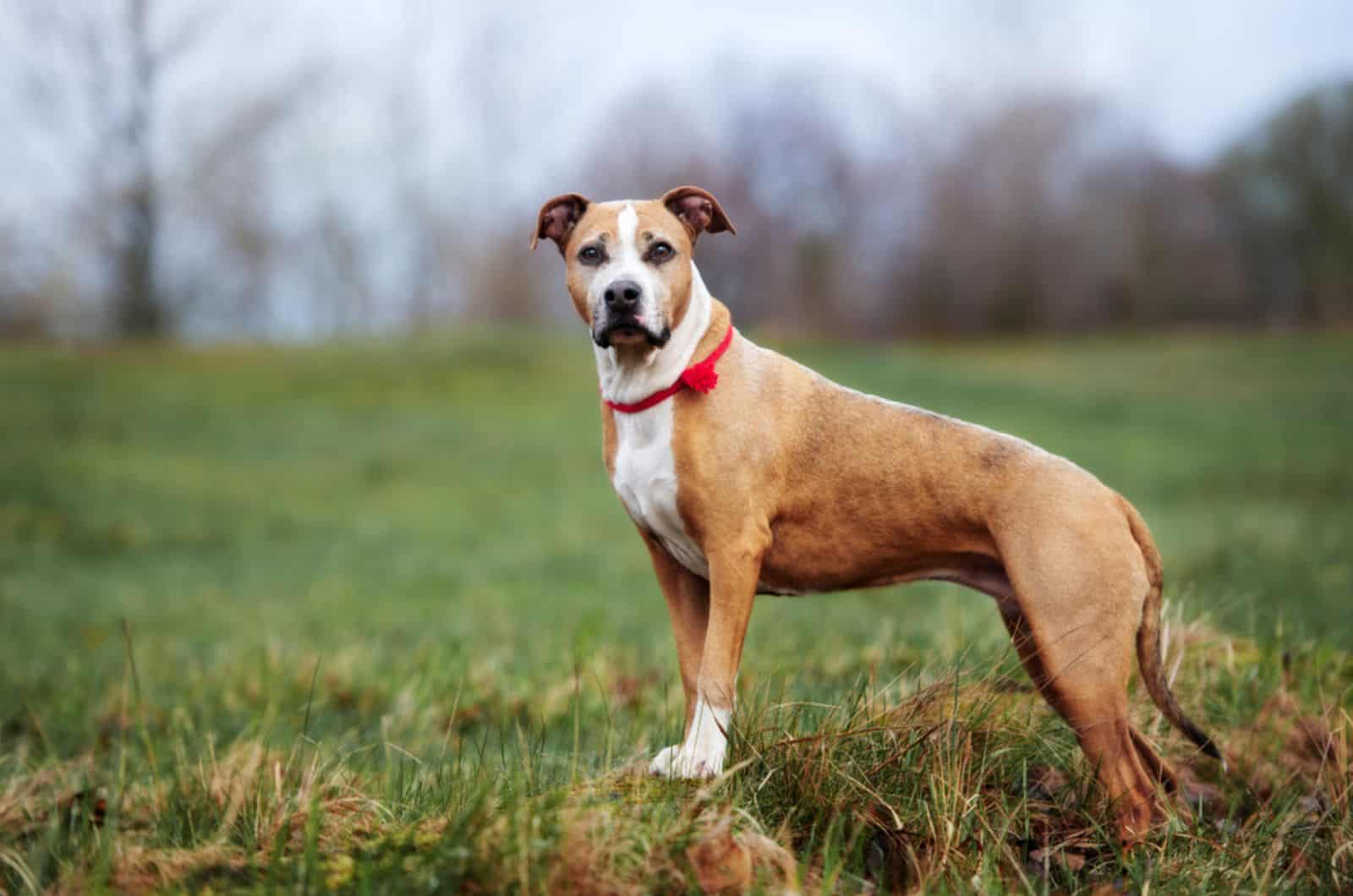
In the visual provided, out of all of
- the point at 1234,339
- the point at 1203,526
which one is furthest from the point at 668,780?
the point at 1234,339

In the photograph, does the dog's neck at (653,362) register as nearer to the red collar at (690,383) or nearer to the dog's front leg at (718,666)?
the red collar at (690,383)

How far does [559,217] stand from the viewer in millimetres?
3896

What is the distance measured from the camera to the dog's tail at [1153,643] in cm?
371

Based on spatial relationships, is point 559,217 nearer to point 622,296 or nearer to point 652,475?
point 622,296

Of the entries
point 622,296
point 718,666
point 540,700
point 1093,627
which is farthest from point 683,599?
point 540,700

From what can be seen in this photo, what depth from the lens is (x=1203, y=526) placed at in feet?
41.4

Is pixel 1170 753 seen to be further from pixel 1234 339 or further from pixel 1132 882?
pixel 1234 339

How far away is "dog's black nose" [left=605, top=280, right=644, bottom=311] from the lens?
3.42 m

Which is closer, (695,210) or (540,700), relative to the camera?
(695,210)

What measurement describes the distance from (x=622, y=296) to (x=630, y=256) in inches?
8.7

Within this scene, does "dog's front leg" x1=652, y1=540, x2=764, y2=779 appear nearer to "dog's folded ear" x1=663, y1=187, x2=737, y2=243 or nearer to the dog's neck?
the dog's neck

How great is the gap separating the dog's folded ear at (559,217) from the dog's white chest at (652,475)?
70cm

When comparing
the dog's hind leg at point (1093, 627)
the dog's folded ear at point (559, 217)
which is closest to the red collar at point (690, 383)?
the dog's folded ear at point (559, 217)

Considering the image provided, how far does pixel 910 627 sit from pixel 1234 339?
35.0 m
